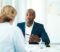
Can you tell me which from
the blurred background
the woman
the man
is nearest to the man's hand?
the man

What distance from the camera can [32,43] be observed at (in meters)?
3.10

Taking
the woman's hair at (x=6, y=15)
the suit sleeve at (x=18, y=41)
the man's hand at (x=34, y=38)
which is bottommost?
the man's hand at (x=34, y=38)

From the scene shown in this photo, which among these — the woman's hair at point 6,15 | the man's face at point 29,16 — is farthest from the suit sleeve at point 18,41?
the man's face at point 29,16

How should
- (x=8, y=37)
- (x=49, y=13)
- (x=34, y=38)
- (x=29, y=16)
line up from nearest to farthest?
(x=8, y=37)
(x=34, y=38)
(x=29, y=16)
(x=49, y=13)

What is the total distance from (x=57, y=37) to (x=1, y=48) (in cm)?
250

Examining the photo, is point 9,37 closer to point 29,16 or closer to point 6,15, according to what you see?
point 6,15

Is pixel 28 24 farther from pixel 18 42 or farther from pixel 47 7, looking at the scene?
pixel 18 42

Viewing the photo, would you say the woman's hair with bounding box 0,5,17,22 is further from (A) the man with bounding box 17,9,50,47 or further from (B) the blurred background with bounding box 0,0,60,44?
(B) the blurred background with bounding box 0,0,60,44

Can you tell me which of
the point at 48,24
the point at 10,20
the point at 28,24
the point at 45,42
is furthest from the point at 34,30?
the point at 10,20

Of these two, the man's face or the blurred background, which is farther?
the blurred background

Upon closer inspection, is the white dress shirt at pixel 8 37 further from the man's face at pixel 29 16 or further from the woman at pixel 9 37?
the man's face at pixel 29 16

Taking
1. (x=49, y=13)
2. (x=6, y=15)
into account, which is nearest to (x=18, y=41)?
(x=6, y=15)

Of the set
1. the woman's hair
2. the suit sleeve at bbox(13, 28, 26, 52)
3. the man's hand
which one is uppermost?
the woman's hair

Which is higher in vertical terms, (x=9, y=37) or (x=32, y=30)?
(x=9, y=37)
